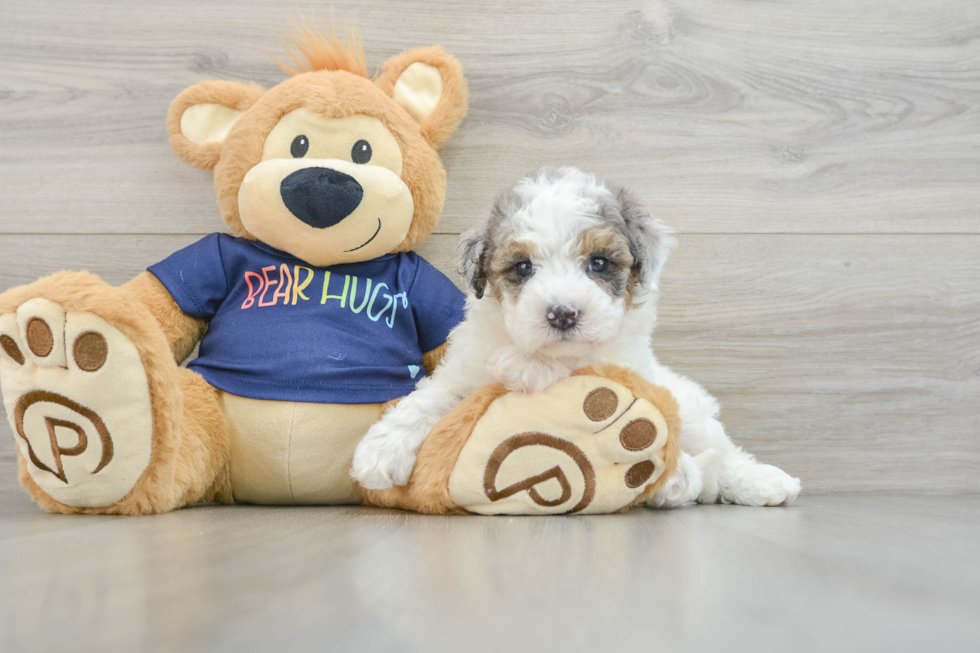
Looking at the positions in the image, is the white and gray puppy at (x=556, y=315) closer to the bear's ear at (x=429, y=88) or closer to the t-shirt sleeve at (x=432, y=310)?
the t-shirt sleeve at (x=432, y=310)

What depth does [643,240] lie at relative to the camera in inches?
47.4

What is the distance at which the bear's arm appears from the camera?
4.48 feet

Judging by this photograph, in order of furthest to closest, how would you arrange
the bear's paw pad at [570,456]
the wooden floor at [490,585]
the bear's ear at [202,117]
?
1. the bear's ear at [202,117]
2. the bear's paw pad at [570,456]
3. the wooden floor at [490,585]

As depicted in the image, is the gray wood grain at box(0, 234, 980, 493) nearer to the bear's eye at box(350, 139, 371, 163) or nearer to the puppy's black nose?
the bear's eye at box(350, 139, 371, 163)

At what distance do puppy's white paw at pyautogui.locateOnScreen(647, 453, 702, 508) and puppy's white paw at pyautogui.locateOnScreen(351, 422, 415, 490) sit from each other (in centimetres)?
45

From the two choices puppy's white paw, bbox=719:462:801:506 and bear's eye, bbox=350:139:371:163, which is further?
bear's eye, bbox=350:139:371:163

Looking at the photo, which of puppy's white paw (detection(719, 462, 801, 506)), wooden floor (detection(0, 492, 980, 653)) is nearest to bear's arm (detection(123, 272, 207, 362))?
wooden floor (detection(0, 492, 980, 653))

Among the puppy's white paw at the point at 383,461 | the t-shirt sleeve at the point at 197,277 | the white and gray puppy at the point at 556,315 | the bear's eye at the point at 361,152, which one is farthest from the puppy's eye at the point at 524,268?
the t-shirt sleeve at the point at 197,277

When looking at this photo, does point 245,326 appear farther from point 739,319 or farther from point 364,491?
point 739,319

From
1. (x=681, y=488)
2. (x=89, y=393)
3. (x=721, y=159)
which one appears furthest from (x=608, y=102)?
(x=89, y=393)

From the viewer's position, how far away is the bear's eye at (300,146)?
140cm

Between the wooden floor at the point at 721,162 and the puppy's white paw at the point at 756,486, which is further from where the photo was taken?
the wooden floor at the point at 721,162

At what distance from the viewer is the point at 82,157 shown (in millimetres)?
1680

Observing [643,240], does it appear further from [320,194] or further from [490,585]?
[490,585]
